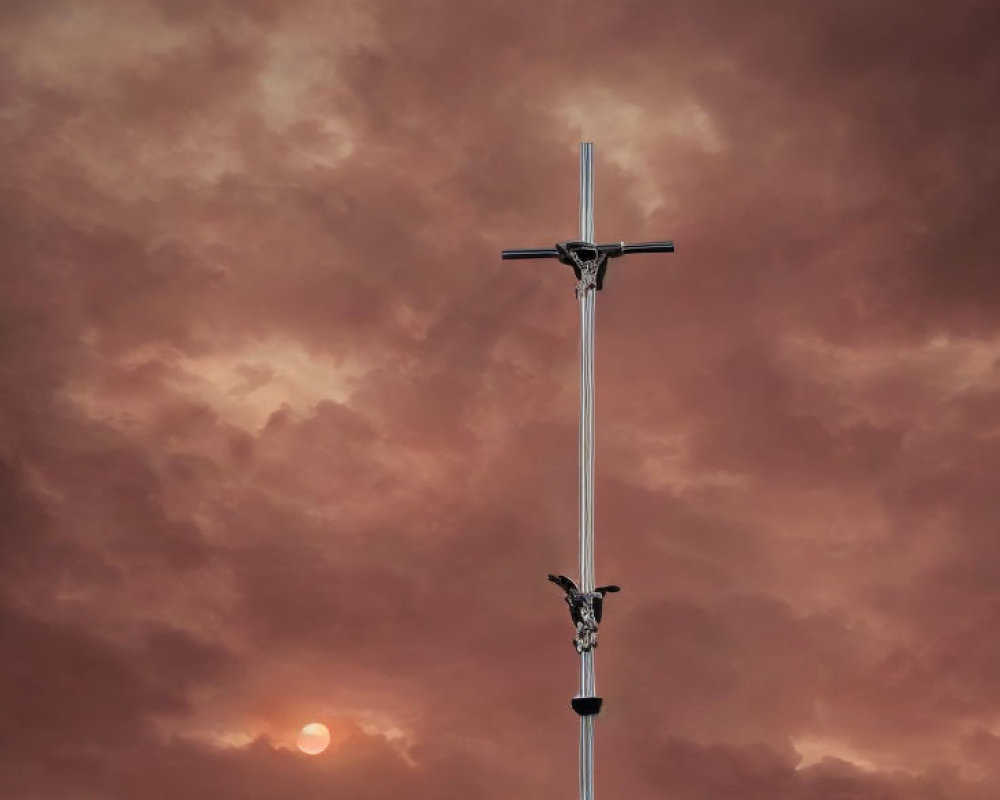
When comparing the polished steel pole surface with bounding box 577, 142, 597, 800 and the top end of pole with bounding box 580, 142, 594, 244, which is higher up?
the top end of pole with bounding box 580, 142, 594, 244

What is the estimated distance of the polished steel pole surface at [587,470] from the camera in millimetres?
39312

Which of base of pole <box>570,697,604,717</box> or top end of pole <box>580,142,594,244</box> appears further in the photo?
top end of pole <box>580,142,594,244</box>

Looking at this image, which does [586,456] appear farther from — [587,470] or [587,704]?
[587,704]

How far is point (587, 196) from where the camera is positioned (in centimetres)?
4347

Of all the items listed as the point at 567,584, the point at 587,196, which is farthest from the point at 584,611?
the point at 587,196

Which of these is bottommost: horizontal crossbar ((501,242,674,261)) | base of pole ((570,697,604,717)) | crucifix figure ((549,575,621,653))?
base of pole ((570,697,604,717))

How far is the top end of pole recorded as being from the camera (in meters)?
42.9

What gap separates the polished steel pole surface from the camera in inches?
1548

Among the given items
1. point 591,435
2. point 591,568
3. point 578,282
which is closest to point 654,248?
point 578,282

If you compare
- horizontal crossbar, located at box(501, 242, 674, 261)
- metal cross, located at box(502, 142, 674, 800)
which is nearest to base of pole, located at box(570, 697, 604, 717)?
metal cross, located at box(502, 142, 674, 800)

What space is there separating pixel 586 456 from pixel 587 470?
34 centimetres

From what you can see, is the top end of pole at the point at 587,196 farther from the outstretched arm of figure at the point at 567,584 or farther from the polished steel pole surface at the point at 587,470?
the outstretched arm of figure at the point at 567,584

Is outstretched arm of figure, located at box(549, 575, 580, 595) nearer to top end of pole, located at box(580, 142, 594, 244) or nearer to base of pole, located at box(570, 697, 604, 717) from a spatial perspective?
base of pole, located at box(570, 697, 604, 717)

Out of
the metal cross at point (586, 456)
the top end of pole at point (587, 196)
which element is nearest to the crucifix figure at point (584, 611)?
the metal cross at point (586, 456)
